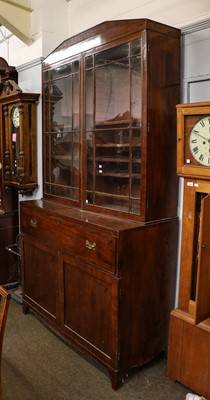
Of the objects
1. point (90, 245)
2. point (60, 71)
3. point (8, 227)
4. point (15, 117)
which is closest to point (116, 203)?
point (90, 245)

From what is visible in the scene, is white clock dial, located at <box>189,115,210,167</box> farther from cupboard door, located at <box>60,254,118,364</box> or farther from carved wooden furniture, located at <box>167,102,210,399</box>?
cupboard door, located at <box>60,254,118,364</box>

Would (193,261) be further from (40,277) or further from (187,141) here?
(40,277)

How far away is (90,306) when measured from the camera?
91.4 inches

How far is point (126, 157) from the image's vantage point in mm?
2273

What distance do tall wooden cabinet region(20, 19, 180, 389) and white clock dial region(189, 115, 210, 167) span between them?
10.8 inches

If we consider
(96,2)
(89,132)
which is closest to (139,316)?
(89,132)

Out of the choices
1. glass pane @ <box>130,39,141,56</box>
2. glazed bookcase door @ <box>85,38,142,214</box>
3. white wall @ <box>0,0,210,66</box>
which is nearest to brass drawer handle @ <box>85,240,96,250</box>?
glazed bookcase door @ <box>85,38,142,214</box>

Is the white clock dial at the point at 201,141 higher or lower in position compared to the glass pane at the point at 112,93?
lower

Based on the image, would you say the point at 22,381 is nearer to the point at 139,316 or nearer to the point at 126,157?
the point at 139,316

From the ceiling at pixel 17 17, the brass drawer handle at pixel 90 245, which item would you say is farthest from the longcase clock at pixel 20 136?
the brass drawer handle at pixel 90 245

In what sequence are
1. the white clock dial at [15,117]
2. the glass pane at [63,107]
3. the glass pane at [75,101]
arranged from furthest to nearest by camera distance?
the white clock dial at [15,117] → the glass pane at [63,107] → the glass pane at [75,101]

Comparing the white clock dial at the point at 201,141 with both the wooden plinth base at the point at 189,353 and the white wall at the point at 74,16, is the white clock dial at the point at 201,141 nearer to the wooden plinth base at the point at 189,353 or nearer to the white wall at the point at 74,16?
the white wall at the point at 74,16

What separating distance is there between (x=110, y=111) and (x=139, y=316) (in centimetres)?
132

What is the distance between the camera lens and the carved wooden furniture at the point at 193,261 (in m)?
1.87
